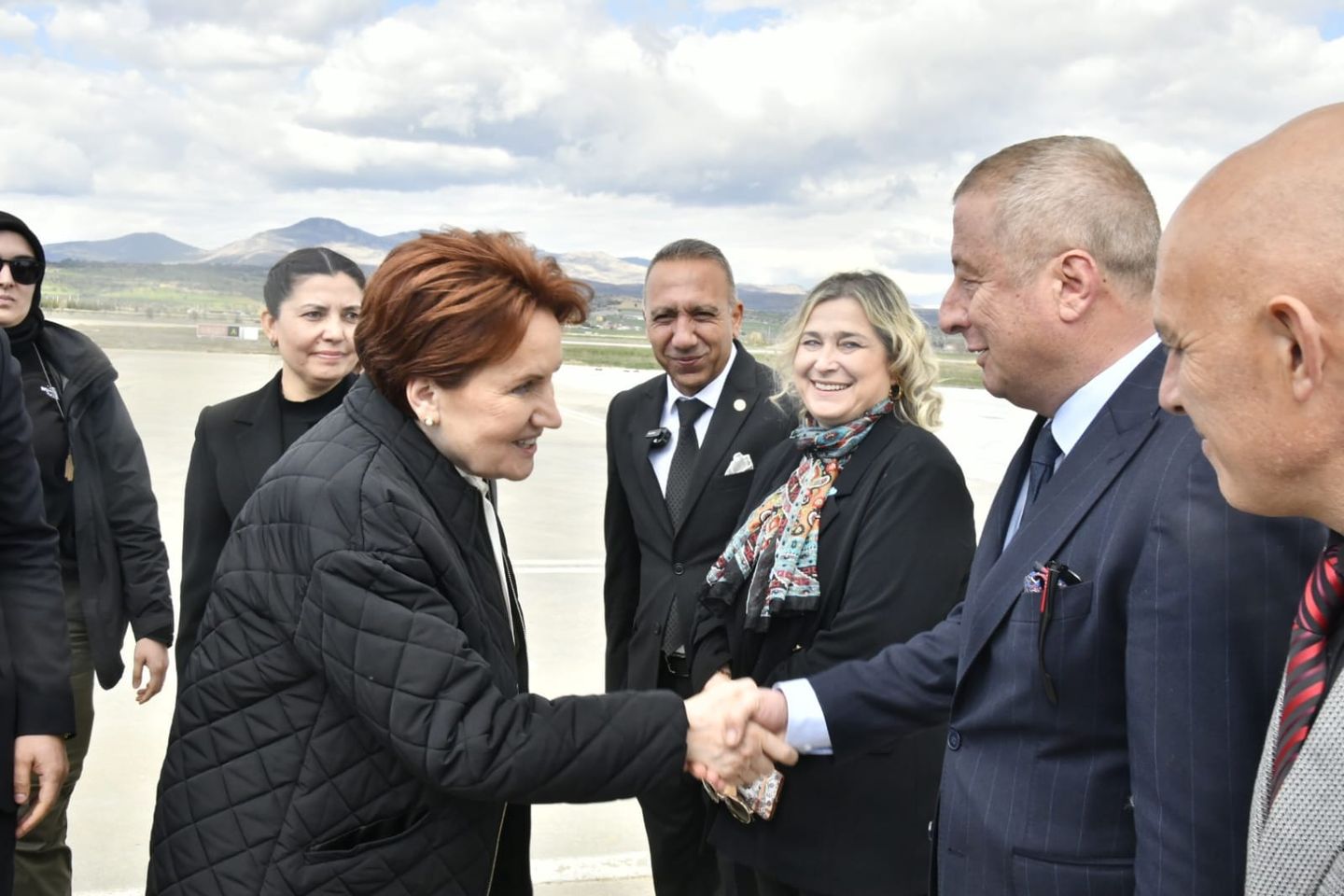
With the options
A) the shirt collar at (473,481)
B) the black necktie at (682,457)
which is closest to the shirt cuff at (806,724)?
the shirt collar at (473,481)

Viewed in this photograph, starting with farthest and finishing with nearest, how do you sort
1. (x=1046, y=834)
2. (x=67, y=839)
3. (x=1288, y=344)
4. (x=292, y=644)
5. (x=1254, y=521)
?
(x=67, y=839) < (x=292, y=644) < (x=1046, y=834) < (x=1254, y=521) < (x=1288, y=344)

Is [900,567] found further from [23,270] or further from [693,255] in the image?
Answer: [23,270]

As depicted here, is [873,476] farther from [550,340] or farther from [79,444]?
[79,444]

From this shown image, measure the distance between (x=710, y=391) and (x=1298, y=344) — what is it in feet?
10.4

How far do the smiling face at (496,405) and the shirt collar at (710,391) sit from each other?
2.04 metres

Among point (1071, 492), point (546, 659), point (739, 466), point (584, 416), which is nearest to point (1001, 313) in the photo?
point (1071, 492)

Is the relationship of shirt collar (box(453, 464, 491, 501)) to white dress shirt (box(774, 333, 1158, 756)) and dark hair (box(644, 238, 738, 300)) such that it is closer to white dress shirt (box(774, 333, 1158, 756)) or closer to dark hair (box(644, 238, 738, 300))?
white dress shirt (box(774, 333, 1158, 756))

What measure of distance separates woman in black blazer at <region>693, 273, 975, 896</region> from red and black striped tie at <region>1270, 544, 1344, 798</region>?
5.47 ft

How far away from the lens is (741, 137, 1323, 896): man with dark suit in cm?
154

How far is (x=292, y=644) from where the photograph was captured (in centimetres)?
209

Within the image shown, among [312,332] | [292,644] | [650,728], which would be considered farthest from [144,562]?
[650,728]

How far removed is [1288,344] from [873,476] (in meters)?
1.96

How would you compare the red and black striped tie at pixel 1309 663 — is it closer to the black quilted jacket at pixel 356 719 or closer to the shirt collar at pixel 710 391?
the black quilted jacket at pixel 356 719

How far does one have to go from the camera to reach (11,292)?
151 inches
